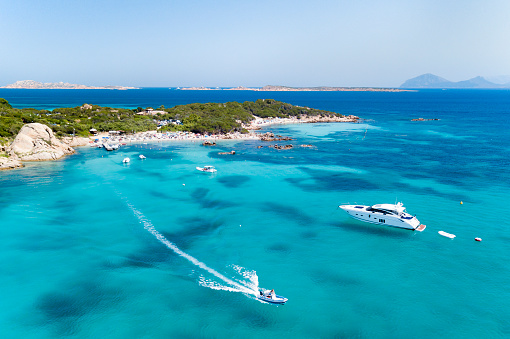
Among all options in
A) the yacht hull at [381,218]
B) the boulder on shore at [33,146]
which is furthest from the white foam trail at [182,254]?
the boulder on shore at [33,146]

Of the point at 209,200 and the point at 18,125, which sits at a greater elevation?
the point at 18,125

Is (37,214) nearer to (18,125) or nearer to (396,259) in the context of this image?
(396,259)

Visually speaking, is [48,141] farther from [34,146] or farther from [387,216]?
[387,216]

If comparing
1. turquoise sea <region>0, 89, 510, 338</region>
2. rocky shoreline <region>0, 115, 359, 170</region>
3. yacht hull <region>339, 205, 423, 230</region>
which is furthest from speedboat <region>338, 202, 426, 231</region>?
rocky shoreline <region>0, 115, 359, 170</region>

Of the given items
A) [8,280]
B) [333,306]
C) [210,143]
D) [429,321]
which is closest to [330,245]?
[333,306]

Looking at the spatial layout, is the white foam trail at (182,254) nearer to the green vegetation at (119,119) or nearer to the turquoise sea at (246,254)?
the turquoise sea at (246,254)

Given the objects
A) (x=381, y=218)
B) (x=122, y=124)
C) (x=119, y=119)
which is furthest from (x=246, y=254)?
(x=119, y=119)

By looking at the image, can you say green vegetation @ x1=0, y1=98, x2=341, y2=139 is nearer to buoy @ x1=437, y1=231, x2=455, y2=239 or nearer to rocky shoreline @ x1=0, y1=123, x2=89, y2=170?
rocky shoreline @ x1=0, y1=123, x2=89, y2=170
